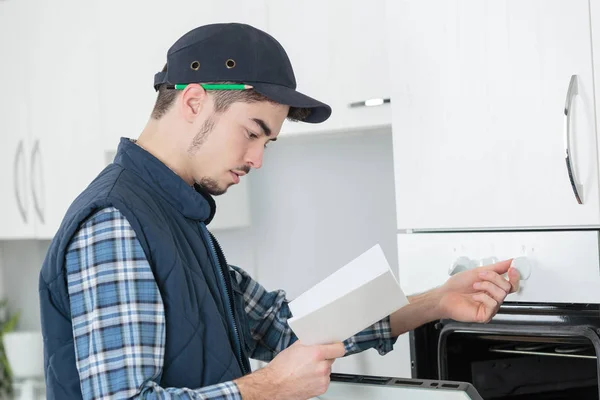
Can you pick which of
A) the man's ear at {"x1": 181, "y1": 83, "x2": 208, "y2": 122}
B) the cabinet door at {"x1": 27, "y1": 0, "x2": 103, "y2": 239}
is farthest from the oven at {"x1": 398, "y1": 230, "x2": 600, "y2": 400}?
the cabinet door at {"x1": 27, "y1": 0, "x2": 103, "y2": 239}

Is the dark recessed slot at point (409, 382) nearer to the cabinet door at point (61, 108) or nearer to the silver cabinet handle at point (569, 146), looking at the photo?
the silver cabinet handle at point (569, 146)

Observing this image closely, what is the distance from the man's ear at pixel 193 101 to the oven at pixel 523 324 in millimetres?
606

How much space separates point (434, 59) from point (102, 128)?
1.18 m

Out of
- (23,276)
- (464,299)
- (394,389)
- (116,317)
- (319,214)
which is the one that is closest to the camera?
(116,317)

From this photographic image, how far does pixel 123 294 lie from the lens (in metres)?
1.08

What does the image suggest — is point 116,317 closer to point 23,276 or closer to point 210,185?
point 210,185

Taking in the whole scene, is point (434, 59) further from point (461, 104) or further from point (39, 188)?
point (39, 188)

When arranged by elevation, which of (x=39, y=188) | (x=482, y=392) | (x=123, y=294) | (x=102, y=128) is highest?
(x=102, y=128)

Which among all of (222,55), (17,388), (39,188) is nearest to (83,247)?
(222,55)

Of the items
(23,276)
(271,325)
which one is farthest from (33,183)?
(271,325)

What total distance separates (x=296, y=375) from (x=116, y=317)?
259 mm

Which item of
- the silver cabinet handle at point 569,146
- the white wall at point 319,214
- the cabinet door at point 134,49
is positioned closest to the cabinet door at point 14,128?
the cabinet door at point 134,49

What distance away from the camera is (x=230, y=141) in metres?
1.29

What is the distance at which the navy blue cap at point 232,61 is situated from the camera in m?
1.24
